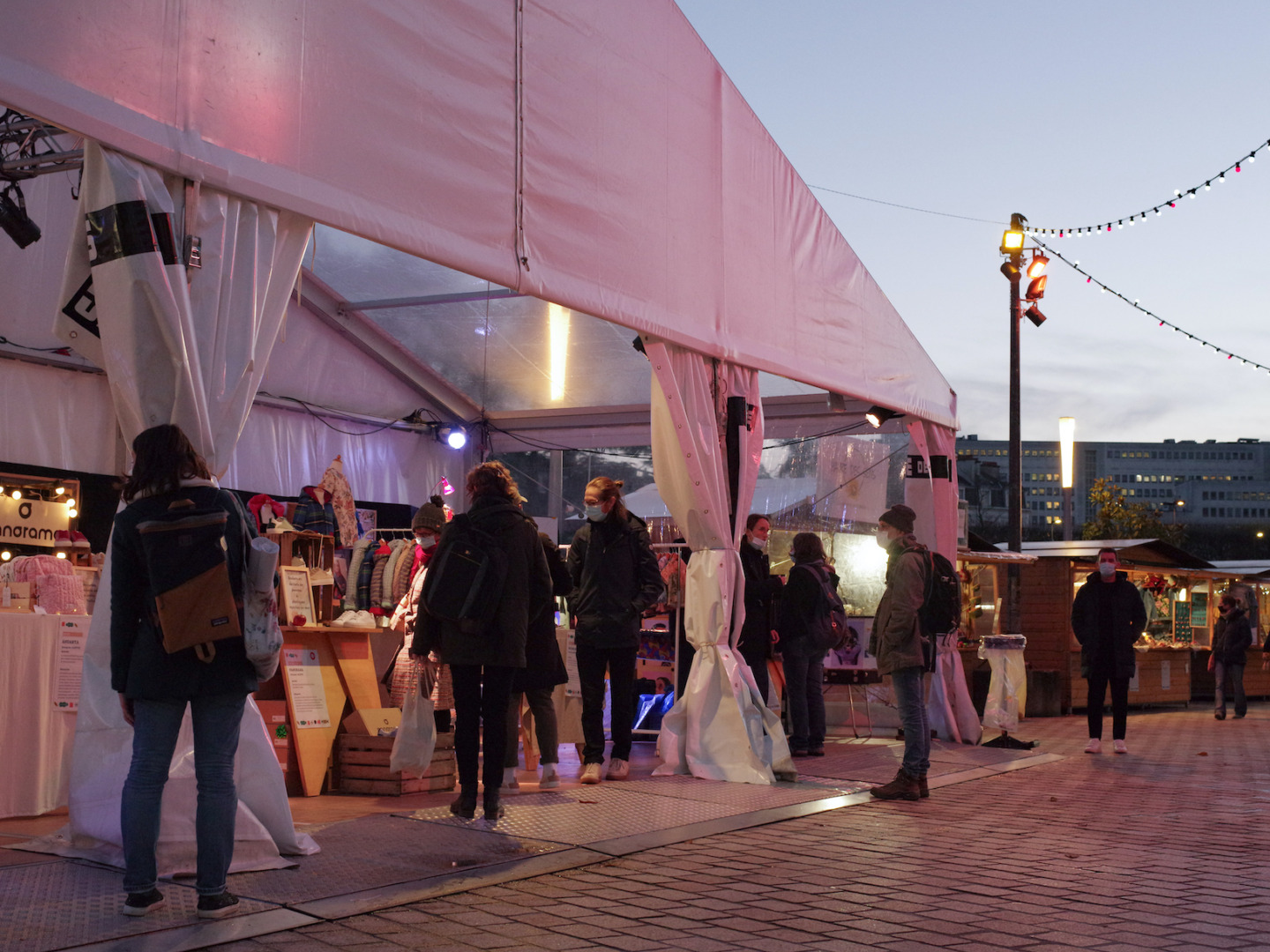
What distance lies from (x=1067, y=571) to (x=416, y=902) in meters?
14.3

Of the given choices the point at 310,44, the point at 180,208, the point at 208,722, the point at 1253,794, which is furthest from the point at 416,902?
the point at 1253,794

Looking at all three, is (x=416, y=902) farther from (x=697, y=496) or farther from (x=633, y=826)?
(x=697, y=496)

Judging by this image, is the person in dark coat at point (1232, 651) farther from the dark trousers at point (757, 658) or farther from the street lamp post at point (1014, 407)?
the dark trousers at point (757, 658)

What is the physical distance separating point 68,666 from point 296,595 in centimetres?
136

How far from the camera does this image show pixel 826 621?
10.0 metres

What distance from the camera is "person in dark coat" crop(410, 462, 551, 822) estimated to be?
632 centimetres

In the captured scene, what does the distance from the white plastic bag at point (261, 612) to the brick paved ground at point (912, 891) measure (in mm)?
927

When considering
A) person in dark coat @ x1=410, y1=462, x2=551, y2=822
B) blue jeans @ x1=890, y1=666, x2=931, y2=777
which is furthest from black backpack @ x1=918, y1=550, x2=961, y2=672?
person in dark coat @ x1=410, y1=462, x2=551, y2=822

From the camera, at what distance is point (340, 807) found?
6949 millimetres

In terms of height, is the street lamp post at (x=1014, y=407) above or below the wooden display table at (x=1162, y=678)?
above

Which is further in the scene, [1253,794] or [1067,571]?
[1067,571]

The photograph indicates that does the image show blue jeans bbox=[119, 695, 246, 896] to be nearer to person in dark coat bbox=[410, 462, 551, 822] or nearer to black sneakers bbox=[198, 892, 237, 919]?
black sneakers bbox=[198, 892, 237, 919]

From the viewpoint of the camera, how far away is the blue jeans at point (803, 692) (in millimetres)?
10000

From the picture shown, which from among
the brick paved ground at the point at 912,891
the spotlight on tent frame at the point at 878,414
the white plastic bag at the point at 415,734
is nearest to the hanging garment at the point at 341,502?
the spotlight on tent frame at the point at 878,414
